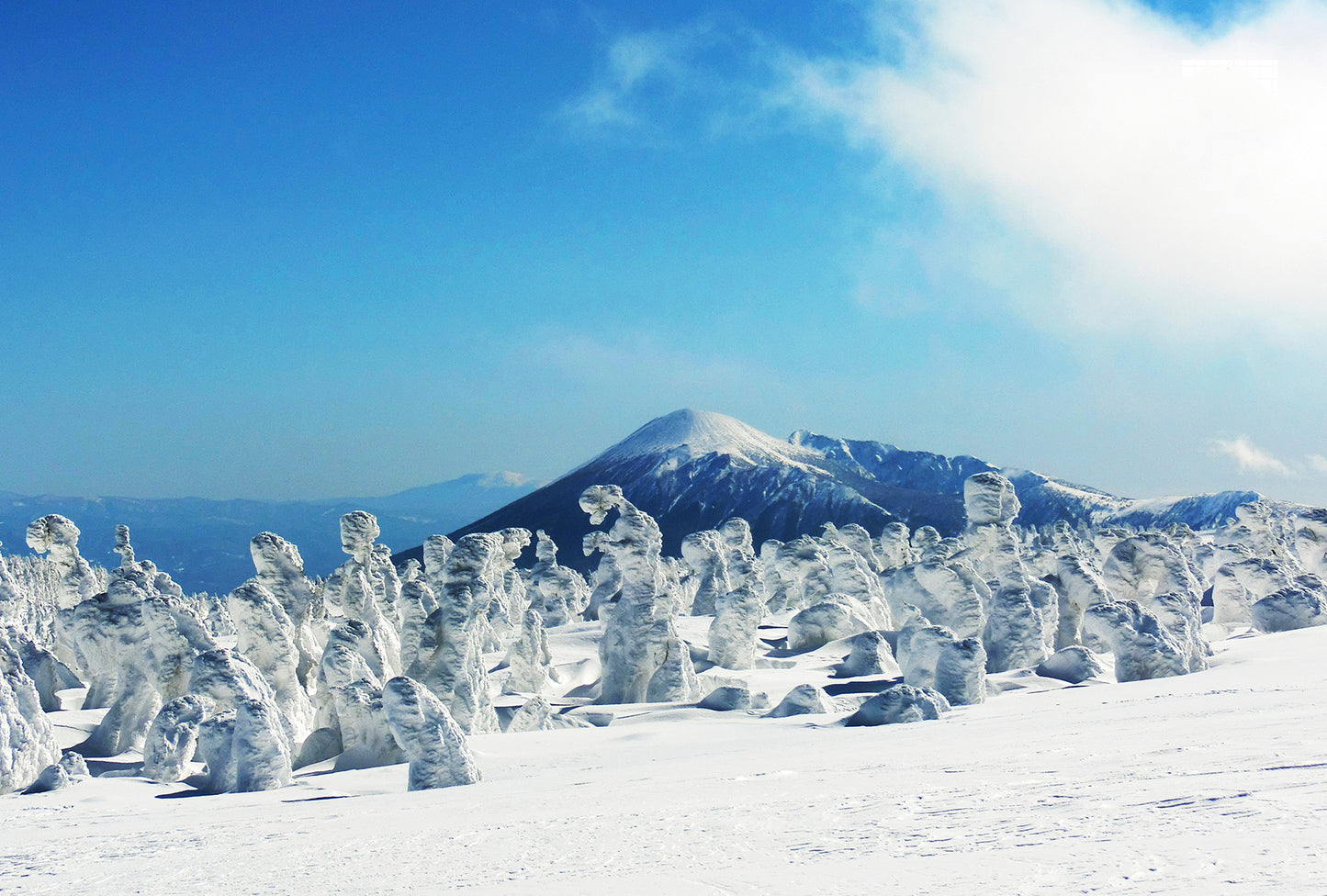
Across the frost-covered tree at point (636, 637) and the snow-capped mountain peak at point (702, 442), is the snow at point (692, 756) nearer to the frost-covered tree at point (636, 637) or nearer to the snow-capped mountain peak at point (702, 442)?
the frost-covered tree at point (636, 637)

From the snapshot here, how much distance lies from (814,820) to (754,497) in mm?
142506

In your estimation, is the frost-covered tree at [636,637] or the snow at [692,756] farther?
the frost-covered tree at [636,637]

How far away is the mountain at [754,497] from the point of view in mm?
132500

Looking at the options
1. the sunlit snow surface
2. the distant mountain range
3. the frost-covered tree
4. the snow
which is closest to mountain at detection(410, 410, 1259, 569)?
the distant mountain range

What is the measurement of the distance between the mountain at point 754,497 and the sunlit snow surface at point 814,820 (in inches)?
4462

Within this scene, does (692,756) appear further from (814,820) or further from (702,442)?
(702,442)

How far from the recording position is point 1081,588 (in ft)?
77.5

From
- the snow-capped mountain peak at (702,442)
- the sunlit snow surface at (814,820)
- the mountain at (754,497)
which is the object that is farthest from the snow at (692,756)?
the snow-capped mountain peak at (702,442)

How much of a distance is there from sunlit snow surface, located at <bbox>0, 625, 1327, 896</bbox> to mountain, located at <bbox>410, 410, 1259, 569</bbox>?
113m

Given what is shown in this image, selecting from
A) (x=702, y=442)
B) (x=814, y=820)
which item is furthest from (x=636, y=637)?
(x=702, y=442)

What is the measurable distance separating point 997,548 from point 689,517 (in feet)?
387

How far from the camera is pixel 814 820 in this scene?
5559mm

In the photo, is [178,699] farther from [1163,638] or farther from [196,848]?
[1163,638]

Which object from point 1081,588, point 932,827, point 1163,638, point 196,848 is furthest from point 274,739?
point 1081,588
